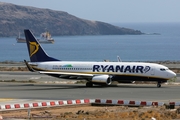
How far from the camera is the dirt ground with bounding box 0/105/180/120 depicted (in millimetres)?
32906

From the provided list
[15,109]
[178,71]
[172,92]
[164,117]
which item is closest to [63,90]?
→ [172,92]

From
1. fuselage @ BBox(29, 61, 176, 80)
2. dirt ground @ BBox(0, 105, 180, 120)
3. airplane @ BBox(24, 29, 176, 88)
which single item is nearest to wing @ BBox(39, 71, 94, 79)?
airplane @ BBox(24, 29, 176, 88)

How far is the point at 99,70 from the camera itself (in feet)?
197

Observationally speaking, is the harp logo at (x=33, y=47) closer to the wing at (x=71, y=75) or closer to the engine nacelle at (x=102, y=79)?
the wing at (x=71, y=75)

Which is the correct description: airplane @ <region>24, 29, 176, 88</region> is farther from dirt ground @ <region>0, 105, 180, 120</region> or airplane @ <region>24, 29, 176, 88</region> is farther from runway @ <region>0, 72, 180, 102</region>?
dirt ground @ <region>0, 105, 180, 120</region>

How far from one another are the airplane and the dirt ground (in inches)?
736

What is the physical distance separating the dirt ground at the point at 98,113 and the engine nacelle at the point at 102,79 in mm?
18483

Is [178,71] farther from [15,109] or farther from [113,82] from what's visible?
[15,109]

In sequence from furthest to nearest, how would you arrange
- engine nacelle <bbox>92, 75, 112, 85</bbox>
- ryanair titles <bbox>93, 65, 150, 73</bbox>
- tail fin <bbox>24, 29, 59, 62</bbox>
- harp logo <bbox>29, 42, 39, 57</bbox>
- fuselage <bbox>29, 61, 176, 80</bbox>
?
harp logo <bbox>29, 42, 39, 57</bbox> < tail fin <bbox>24, 29, 59, 62</bbox> < engine nacelle <bbox>92, 75, 112, 85</bbox> < ryanair titles <bbox>93, 65, 150, 73</bbox> < fuselage <bbox>29, 61, 176, 80</bbox>

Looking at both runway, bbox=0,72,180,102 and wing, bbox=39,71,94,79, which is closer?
runway, bbox=0,72,180,102

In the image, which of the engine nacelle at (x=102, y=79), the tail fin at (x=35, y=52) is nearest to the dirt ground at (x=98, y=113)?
the engine nacelle at (x=102, y=79)

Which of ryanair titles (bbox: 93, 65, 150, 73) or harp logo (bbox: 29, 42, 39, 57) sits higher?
harp logo (bbox: 29, 42, 39, 57)

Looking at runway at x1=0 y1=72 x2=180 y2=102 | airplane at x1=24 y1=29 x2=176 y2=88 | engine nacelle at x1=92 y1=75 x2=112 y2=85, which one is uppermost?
airplane at x1=24 y1=29 x2=176 y2=88

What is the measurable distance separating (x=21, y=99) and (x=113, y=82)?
1612 centimetres
